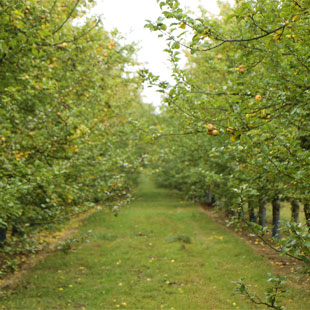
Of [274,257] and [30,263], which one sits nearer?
[30,263]

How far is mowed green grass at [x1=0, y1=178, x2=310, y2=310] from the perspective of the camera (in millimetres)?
6438

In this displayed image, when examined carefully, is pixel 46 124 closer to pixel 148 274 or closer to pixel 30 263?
pixel 148 274

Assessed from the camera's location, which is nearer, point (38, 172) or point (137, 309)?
point (38, 172)

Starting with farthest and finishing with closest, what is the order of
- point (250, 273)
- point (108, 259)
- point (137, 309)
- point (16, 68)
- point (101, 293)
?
1. point (108, 259)
2. point (250, 273)
3. point (101, 293)
4. point (137, 309)
5. point (16, 68)

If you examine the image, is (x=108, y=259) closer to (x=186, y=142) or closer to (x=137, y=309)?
(x=137, y=309)

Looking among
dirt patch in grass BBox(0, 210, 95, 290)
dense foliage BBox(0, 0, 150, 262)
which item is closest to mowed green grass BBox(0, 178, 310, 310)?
dirt patch in grass BBox(0, 210, 95, 290)

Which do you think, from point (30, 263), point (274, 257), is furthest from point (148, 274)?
point (274, 257)

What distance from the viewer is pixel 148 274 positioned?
26.6 feet

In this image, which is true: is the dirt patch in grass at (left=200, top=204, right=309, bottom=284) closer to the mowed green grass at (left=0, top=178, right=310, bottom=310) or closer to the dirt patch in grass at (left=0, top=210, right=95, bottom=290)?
the mowed green grass at (left=0, top=178, right=310, bottom=310)

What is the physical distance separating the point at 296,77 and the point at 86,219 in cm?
1458

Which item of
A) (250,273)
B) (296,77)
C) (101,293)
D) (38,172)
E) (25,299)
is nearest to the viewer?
(296,77)

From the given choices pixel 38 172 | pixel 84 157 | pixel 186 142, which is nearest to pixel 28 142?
pixel 84 157

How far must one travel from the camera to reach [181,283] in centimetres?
741

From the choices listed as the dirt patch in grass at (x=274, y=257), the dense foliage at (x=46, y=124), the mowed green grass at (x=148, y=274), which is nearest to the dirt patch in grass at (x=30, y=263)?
the mowed green grass at (x=148, y=274)
